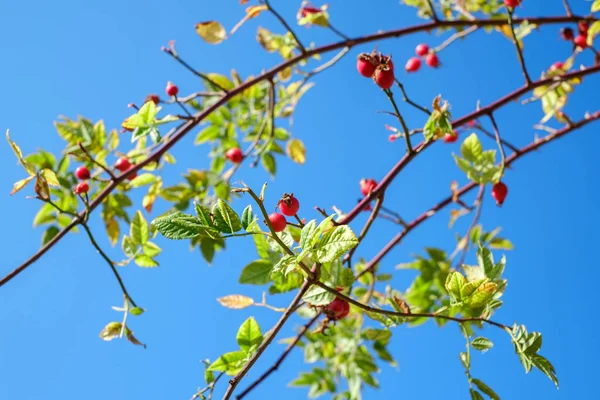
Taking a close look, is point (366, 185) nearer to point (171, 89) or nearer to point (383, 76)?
point (383, 76)

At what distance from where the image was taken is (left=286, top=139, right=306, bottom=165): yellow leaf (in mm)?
2469

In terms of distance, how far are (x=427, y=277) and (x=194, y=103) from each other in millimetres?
1312

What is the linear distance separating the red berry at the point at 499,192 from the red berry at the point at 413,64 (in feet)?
3.82

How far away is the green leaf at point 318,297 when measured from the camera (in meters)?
1.06

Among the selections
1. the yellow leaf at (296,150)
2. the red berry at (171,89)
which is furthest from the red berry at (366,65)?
the yellow leaf at (296,150)

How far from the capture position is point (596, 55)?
2262 mm

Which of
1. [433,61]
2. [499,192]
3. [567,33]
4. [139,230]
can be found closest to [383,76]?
[499,192]

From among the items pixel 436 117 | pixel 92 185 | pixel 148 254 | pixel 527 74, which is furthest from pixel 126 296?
pixel 527 74

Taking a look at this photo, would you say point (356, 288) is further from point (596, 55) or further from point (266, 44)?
point (596, 55)

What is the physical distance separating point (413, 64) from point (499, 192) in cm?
119

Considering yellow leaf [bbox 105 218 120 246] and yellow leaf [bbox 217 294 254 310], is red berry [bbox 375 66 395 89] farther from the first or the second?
yellow leaf [bbox 105 218 120 246]

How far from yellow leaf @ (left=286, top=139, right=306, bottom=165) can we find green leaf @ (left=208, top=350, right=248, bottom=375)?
139 cm

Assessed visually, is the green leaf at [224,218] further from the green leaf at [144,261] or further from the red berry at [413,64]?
the red berry at [413,64]

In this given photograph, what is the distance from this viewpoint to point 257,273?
50.3 inches
